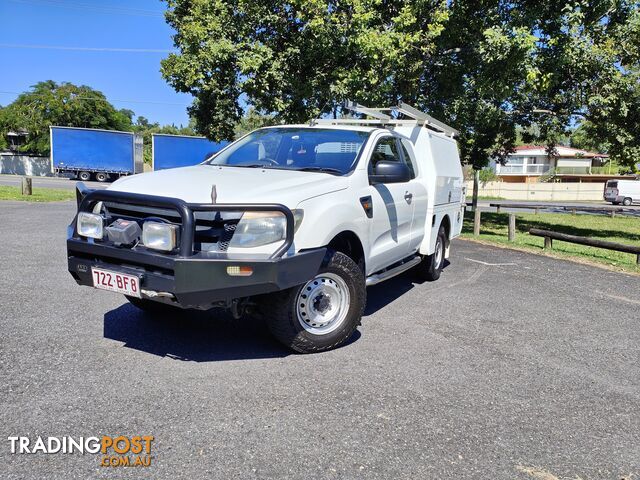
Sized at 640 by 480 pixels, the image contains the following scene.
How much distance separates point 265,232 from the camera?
3.63 metres

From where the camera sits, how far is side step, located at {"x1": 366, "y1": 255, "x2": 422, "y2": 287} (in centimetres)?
494

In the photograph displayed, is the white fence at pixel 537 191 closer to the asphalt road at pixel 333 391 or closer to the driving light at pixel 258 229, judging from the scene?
the asphalt road at pixel 333 391

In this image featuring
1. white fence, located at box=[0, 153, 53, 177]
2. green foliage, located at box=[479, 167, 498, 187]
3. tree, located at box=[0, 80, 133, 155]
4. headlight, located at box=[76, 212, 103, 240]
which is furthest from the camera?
green foliage, located at box=[479, 167, 498, 187]

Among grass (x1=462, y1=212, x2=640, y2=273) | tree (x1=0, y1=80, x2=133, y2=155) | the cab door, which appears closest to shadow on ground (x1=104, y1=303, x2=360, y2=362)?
the cab door

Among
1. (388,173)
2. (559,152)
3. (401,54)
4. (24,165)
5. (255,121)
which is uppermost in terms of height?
(255,121)

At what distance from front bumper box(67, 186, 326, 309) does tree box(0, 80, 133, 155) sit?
153ft

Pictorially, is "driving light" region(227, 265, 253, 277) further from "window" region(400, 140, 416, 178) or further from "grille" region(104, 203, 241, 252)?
"window" region(400, 140, 416, 178)

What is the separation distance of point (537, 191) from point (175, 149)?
37.0m

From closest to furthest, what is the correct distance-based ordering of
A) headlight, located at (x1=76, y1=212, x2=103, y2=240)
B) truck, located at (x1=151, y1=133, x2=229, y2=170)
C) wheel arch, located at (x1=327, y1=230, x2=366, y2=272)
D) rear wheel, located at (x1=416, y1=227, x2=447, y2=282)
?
1. headlight, located at (x1=76, y1=212, x2=103, y2=240)
2. wheel arch, located at (x1=327, y1=230, x2=366, y2=272)
3. rear wheel, located at (x1=416, y1=227, x2=447, y2=282)
4. truck, located at (x1=151, y1=133, x2=229, y2=170)

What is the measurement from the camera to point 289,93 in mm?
12641

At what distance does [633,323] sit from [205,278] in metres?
4.91

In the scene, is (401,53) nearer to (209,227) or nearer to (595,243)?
(595,243)

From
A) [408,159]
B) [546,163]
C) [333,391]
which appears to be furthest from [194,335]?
[546,163]

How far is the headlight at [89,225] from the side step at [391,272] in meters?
2.40
